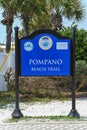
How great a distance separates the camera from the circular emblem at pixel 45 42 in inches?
432

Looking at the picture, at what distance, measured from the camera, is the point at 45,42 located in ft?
36.1

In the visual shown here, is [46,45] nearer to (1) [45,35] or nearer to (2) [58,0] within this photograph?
(1) [45,35]

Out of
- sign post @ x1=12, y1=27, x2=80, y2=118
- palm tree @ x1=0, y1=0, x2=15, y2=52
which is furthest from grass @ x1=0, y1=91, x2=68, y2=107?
palm tree @ x1=0, y1=0, x2=15, y2=52

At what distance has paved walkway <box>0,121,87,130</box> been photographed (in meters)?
9.37

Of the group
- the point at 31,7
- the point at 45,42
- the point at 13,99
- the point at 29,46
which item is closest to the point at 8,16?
the point at 31,7

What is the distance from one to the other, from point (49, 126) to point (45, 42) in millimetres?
2454

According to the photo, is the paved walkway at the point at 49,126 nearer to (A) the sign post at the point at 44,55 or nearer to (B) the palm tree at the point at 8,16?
(A) the sign post at the point at 44,55

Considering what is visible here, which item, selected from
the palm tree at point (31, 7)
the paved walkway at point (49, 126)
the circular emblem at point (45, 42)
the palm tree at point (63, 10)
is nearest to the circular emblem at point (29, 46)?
the circular emblem at point (45, 42)

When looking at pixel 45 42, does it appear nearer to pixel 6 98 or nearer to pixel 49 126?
pixel 49 126

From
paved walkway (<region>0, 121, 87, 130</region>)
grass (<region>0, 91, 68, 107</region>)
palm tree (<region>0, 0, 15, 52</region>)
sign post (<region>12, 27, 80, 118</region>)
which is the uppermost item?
palm tree (<region>0, 0, 15, 52</region>)

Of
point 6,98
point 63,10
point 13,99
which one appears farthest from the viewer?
point 63,10

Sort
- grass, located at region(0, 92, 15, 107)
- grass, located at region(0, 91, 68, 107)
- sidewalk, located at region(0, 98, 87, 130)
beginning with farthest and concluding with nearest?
1. grass, located at region(0, 91, 68, 107)
2. grass, located at region(0, 92, 15, 107)
3. sidewalk, located at region(0, 98, 87, 130)

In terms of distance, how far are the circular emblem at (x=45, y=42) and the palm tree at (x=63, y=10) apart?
14.4 m

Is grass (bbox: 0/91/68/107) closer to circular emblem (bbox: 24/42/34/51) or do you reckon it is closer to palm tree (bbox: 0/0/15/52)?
circular emblem (bbox: 24/42/34/51)
